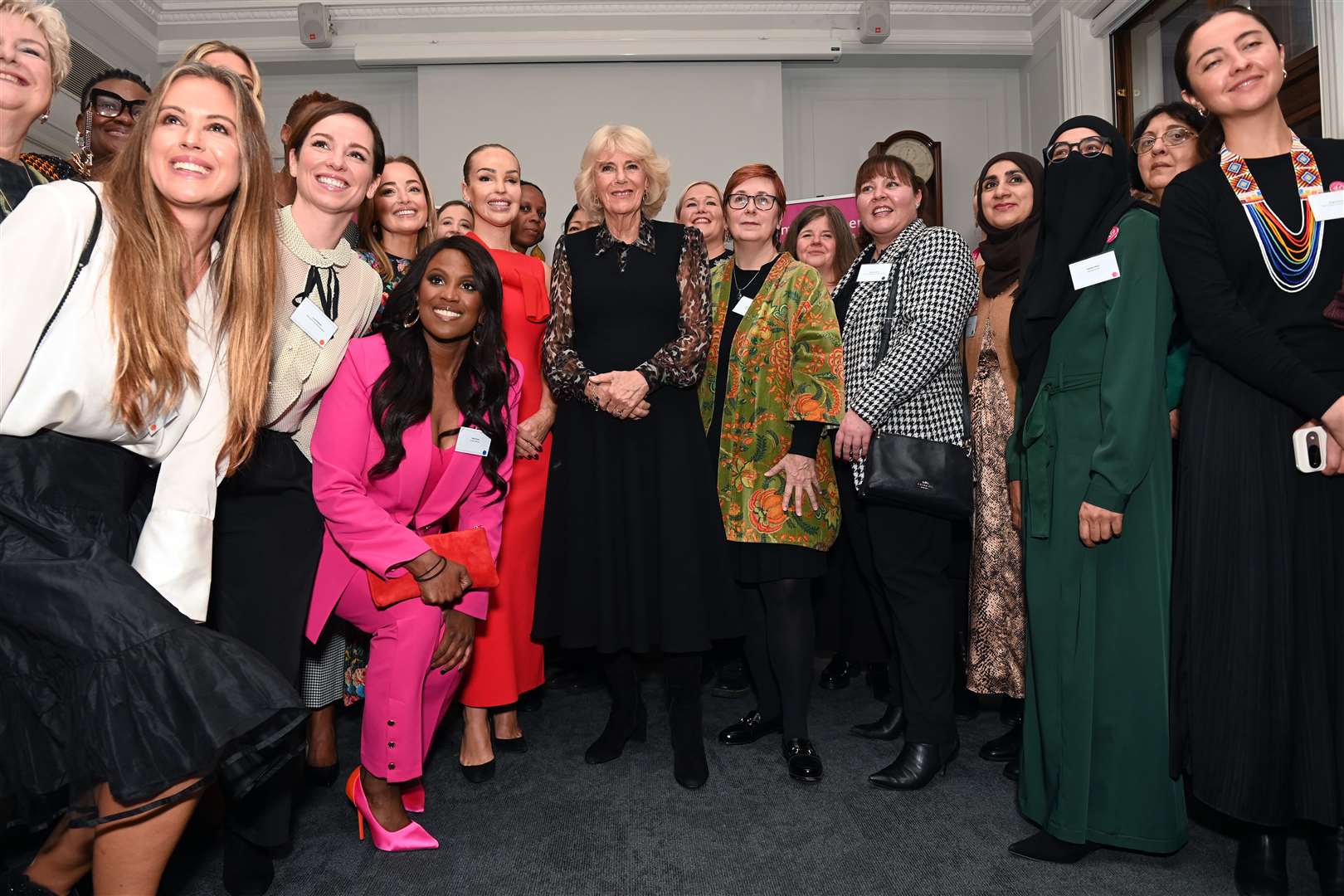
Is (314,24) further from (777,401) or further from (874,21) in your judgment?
(777,401)

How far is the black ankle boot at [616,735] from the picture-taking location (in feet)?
8.47

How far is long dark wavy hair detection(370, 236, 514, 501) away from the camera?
84.0 inches

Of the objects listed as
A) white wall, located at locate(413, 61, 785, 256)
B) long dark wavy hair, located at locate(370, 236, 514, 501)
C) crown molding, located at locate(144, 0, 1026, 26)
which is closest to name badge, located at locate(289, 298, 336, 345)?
long dark wavy hair, located at locate(370, 236, 514, 501)

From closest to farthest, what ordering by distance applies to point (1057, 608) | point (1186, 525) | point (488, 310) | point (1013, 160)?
point (1186, 525) → point (1057, 608) → point (488, 310) → point (1013, 160)

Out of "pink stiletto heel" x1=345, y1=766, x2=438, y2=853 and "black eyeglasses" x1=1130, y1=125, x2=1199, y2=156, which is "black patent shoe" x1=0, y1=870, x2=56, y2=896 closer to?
"pink stiletto heel" x1=345, y1=766, x2=438, y2=853

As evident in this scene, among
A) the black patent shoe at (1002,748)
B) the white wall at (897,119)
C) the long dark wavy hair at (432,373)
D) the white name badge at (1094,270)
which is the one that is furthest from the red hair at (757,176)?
the white wall at (897,119)

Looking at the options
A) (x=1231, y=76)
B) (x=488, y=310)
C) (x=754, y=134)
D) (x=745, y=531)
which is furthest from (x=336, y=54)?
(x=1231, y=76)

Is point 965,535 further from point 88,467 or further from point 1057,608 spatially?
point 88,467

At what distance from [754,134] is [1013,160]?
160 inches

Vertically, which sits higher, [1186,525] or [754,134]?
[754,134]

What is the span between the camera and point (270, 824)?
187 cm

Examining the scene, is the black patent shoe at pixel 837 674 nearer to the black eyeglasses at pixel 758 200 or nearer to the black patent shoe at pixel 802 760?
the black patent shoe at pixel 802 760

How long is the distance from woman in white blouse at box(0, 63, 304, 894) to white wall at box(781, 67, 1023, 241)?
5.95m

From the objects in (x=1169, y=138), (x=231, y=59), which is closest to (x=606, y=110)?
(x=231, y=59)
